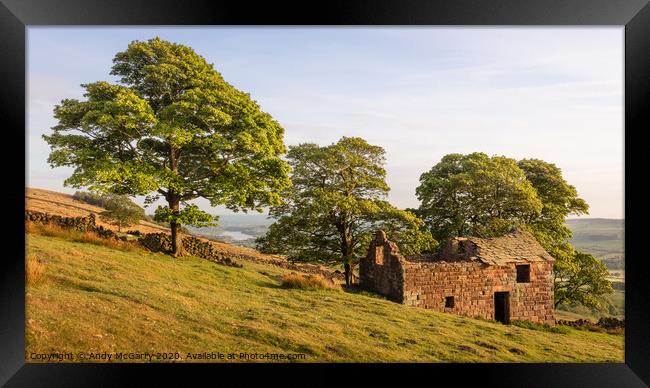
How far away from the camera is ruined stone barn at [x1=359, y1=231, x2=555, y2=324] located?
15289 mm

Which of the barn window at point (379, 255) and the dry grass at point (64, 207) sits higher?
the dry grass at point (64, 207)

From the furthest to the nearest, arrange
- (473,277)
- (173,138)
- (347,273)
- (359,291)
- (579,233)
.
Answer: (579,233) < (347,273) < (359,291) < (473,277) < (173,138)

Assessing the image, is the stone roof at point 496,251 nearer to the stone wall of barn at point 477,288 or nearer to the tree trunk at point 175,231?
the stone wall of barn at point 477,288

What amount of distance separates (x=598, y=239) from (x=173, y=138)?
1587 centimetres

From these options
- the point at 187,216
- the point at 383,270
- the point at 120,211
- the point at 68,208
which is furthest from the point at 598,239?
the point at 68,208

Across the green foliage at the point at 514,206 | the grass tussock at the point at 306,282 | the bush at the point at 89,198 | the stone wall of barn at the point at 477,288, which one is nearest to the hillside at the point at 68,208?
the bush at the point at 89,198

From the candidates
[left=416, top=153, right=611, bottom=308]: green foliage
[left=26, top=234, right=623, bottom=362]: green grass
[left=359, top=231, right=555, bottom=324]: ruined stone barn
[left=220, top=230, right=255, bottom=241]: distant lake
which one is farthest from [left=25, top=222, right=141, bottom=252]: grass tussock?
[left=416, top=153, right=611, bottom=308]: green foliage

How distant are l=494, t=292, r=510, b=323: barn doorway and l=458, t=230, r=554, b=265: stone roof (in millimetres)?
1313

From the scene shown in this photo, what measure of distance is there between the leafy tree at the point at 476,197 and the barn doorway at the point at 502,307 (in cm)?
272

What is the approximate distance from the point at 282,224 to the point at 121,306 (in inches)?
289

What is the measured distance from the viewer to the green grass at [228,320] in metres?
9.30

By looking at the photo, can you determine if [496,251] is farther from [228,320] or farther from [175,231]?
[175,231]

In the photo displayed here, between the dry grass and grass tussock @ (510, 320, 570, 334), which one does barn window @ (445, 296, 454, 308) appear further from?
the dry grass

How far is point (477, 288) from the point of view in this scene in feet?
51.8
